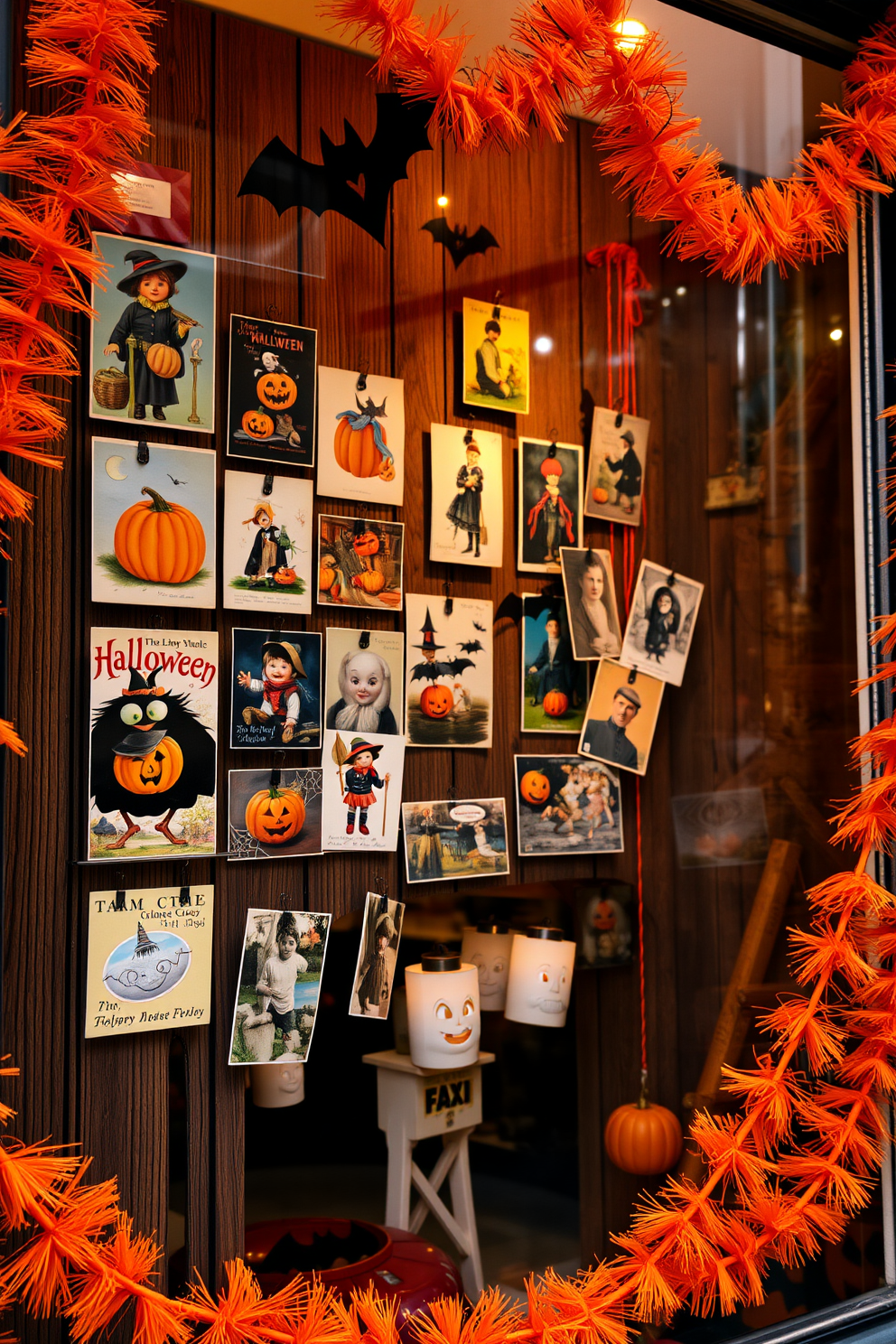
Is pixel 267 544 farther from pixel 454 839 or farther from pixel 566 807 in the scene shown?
pixel 566 807

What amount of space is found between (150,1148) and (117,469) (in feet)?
2.57

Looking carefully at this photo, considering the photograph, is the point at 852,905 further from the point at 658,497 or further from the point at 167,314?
the point at 167,314

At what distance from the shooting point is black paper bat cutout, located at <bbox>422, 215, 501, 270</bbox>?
1.58 meters

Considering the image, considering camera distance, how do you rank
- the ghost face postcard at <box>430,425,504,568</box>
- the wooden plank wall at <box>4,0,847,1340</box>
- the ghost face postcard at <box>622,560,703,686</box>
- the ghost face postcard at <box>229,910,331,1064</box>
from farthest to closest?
the ghost face postcard at <box>622,560,703,686</box>
the ghost face postcard at <box>430,425,504,568</box>
the ghost face postcard at <box>229,910,331,1064</box>
the wooden plank wall at <box>4,0,847,1340</box>

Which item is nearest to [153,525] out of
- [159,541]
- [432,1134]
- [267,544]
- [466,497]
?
[159,541]

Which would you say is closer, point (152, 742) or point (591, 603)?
point (152, 742)

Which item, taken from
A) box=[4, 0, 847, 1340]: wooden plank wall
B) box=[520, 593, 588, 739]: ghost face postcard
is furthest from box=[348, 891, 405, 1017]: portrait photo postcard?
box=[520, 593, 588, 739]: ghost face postcard

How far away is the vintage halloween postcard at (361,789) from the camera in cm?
142

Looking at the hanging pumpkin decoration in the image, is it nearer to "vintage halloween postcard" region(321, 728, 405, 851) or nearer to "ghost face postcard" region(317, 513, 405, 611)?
"ghost face postcard" region(317, 513, 405, 611)

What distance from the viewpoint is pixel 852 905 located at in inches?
56.4

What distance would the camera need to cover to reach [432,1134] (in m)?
1.70

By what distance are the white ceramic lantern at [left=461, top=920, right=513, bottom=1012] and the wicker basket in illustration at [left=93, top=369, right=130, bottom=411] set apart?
3.25ft

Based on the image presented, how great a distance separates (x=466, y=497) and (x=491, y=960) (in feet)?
2.42

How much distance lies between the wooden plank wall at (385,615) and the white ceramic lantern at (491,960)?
17 centimetres
